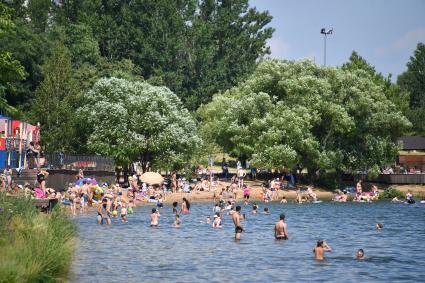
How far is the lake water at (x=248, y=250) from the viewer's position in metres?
34.3

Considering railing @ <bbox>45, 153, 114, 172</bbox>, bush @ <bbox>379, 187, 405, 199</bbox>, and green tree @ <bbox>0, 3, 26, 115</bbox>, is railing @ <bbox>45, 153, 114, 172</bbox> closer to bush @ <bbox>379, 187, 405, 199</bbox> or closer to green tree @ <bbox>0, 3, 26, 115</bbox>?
bush @ <bbox>379, 187, 405, 199</bbox>

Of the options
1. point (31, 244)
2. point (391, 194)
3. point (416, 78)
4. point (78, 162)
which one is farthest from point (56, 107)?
point (416, 78)

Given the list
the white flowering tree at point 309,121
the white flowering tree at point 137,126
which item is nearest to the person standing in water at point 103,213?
the white flowering tree at point 137,126

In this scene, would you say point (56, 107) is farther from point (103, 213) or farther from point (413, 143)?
point (413, 143)

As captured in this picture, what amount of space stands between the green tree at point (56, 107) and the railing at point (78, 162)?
24.4ft

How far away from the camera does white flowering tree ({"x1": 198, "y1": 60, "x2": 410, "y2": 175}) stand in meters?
82.6

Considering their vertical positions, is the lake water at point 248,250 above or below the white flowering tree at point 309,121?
below

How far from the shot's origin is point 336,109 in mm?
84625

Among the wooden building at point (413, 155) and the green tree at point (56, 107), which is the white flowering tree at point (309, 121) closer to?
the wooden building at point (413, 155)

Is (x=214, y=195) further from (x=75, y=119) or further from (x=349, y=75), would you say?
(x=349, y=75)

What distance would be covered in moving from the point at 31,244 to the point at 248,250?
19.0 meters

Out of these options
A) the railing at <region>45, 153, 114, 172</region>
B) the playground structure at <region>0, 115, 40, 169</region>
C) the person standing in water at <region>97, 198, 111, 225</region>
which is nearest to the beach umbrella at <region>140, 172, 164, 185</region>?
the railing at <region>45, 153, 114, 172</region>

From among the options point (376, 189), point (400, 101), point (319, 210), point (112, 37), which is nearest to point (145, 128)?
point (319, 210)

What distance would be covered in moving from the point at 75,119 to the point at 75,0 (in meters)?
44.8
